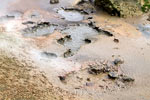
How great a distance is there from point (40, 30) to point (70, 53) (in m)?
1.65

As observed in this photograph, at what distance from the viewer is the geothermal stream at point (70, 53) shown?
6246 millimetres

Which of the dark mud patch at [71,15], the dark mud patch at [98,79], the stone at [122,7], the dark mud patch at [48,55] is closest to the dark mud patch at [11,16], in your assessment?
the dark mud patch at [71,15]

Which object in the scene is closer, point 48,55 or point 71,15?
point 48,55

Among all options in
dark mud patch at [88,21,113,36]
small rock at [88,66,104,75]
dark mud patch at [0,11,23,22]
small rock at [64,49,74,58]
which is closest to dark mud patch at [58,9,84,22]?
dark mud patch at [88,21,113,36]

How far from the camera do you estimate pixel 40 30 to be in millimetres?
8844

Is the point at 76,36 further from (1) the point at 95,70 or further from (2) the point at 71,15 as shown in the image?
(1) the point at 95,70

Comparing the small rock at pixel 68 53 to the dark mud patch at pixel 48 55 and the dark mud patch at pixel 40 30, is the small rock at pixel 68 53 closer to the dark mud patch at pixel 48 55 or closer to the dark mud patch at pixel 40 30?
the dark mud patch at pixel 48 55

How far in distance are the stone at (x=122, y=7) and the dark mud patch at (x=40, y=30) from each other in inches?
99.5

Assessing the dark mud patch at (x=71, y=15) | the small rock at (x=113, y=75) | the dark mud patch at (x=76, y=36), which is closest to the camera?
the small rock at (x=113, y=75)

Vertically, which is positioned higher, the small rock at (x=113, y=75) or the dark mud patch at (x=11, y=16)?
the dark mud patch at (x=11, y=16)

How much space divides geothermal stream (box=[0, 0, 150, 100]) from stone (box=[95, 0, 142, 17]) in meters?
0.29

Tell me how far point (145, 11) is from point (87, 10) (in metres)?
2.26

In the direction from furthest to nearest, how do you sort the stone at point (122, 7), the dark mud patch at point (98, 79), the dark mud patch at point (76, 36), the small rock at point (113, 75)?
the stone at point (122, 7), the dark mud patch at point (76, 36), the small rock at point (113, 75), the dark mud patch at point (98, 79)

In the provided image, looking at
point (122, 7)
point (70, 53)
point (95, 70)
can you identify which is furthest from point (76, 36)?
point (122, 7)
